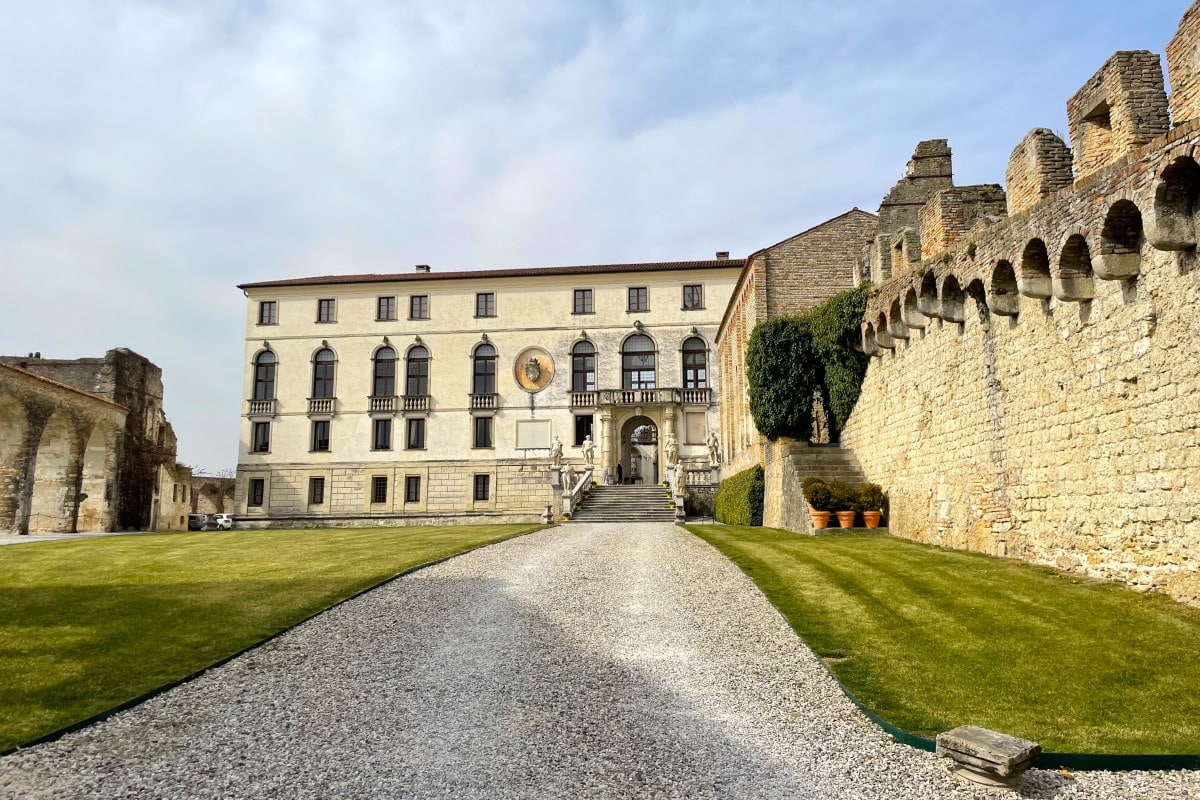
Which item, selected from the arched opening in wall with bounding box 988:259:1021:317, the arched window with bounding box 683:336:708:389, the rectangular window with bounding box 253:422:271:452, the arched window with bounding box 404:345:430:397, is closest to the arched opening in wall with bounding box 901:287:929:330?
the arched opening in wall with bounding box 988:259:1021:317

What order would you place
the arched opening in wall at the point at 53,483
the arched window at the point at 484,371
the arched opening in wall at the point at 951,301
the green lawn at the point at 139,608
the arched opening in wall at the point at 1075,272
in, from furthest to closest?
the arched window at the point at 484,371
the arched opening in wall at the point at 53,483
the arched opening in wall at the point at 951,301
the arched opening in wall at the point at 1075,272
the green lawn at the point at 139,608

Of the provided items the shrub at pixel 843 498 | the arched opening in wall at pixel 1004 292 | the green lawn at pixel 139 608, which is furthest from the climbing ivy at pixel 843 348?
the green lawn at pixel 139 608

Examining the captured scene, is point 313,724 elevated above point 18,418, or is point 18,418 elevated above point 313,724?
point 18,418

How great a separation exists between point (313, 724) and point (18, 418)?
26489 mm

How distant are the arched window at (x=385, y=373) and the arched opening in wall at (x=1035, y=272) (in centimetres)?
3546

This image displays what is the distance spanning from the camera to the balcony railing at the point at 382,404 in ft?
136

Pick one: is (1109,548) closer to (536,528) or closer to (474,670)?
Answer: (474,670)

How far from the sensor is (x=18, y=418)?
85.1 feet

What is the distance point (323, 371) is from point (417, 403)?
577 centimetres

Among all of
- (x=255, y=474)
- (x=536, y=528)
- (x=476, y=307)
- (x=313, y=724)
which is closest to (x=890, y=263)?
(x=536, y=528)

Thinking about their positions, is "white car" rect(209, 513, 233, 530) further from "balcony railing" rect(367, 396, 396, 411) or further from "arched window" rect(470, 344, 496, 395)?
"arched window" rect(470, 344, 496, 395)

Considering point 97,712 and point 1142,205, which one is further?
point 1142,205

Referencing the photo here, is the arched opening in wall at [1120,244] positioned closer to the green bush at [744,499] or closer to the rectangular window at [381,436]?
the green bush at [744,499]

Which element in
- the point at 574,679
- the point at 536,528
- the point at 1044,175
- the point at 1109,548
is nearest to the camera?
the point at 574,679
